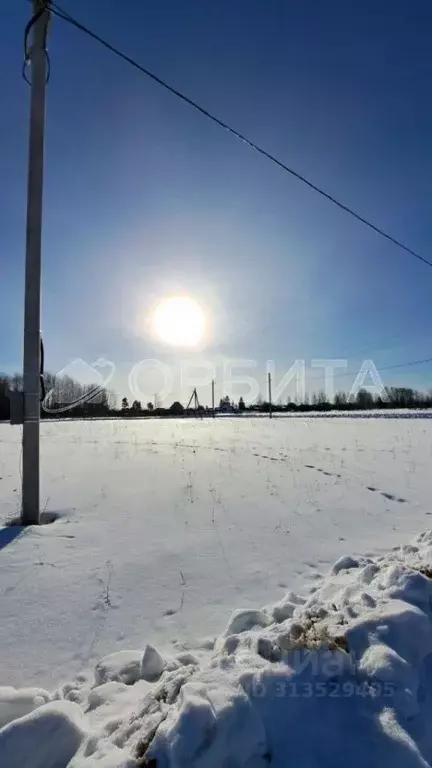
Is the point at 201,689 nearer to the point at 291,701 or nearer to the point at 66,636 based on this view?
the point at 291,701

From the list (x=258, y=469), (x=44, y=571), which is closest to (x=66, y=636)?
(x=44, y=571)

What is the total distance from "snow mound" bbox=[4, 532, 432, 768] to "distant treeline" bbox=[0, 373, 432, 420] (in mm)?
47433

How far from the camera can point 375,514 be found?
17.6ft

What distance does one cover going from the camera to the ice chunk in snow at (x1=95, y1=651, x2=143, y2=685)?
2.16m

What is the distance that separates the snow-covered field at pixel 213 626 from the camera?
1600mm

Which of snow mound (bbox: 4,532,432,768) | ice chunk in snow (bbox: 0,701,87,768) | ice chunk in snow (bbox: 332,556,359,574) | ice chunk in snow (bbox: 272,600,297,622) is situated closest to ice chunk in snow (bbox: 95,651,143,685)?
snow mound (bbox: 4,532,432,768)

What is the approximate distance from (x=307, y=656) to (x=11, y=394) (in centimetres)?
411

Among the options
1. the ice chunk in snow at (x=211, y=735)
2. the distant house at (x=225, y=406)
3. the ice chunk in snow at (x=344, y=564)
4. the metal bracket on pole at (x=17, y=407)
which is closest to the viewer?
the ice chunk in snow at (x=211, y=735)

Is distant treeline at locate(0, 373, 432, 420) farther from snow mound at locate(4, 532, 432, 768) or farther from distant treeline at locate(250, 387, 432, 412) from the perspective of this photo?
snow mound at locate(4, 532, 432, 768)

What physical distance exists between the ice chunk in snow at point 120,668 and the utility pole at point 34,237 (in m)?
2.83

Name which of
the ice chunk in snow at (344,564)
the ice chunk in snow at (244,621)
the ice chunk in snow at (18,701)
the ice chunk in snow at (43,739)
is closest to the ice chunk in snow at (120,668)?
the ice chunk in snow at (18,701)

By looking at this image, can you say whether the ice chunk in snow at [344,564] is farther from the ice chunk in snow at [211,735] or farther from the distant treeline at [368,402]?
the distant treeline at [368,402]

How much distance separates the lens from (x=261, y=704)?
1.71 metres

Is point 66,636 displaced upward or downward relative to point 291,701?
downward
